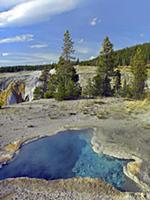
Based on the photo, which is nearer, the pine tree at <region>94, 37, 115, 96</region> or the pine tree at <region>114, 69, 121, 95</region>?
the pine tree at <region>94, 37, 115, 96</region>

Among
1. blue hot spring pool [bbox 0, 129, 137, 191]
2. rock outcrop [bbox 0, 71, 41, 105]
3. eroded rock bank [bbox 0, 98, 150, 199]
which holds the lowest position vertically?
blue hot spring pool [bbox 0, 129, 137, 191]

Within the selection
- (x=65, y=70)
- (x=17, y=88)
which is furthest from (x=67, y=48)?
(x=17, y=88)

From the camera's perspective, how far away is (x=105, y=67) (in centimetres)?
6131

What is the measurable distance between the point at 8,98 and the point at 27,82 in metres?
13.0

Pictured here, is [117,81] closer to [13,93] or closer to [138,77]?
[138,77]

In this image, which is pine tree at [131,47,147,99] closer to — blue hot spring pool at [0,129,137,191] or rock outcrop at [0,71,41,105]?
rock outcrop at [0,71,41,105]

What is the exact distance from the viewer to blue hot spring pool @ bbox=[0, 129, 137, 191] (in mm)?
20750

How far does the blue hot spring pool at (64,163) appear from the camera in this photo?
20.8m

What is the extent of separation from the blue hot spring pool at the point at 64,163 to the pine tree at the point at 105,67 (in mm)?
31969

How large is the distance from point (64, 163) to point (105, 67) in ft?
131

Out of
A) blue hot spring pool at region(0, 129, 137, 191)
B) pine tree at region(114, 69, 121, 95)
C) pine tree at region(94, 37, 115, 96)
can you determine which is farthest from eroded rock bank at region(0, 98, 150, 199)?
pine tree at region(114, 69, 121, 95)

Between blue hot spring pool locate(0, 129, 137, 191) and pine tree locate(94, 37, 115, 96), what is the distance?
31969 millimetres

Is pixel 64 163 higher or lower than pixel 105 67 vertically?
lower

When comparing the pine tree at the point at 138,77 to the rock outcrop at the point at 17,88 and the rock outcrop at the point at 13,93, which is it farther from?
the rock outcrop at the point at 13,93
